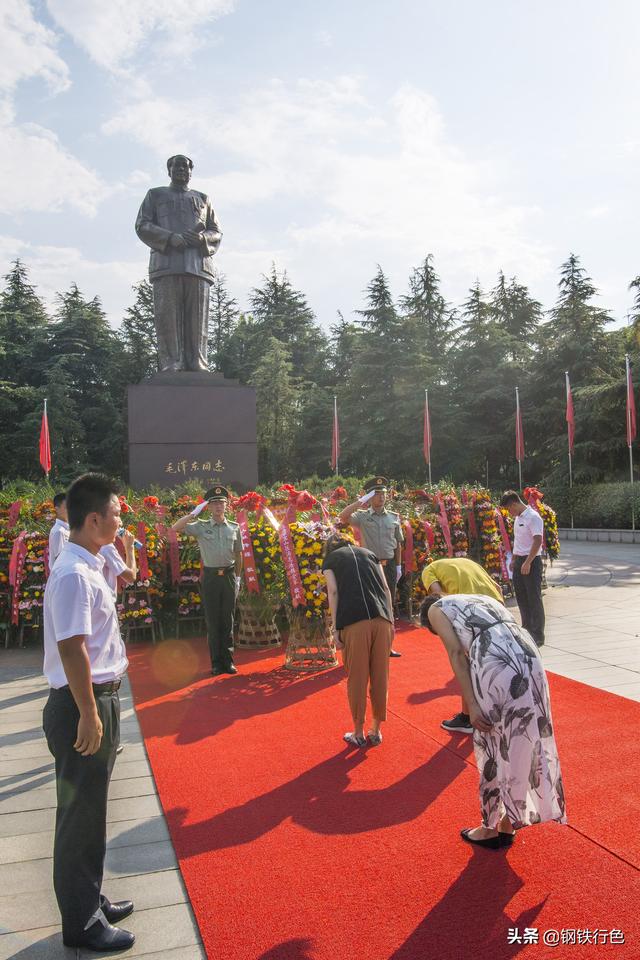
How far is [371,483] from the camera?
6.82 m

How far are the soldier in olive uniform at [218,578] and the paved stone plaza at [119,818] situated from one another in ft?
2.81

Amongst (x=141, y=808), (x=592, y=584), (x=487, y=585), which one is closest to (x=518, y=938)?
(x=487, y=585)

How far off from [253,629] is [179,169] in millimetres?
8976

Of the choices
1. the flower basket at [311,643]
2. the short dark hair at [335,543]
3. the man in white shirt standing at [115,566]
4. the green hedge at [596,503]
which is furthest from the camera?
the green hedge at [596,503]

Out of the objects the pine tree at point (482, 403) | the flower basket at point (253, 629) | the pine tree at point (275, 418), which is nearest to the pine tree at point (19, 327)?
the pine tree at point (275, 418)

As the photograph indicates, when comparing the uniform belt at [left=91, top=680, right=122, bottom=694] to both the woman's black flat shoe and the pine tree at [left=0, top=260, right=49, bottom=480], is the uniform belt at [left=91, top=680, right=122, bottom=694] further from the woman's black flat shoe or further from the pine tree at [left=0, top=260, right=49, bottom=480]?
the pine tree at [left=0, top=260, right=49, bottom=480]

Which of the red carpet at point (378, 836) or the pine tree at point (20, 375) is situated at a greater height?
the pine tree at point (20, 375)

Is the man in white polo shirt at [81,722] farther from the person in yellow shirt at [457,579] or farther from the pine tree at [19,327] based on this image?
the pine tree at [19,327]

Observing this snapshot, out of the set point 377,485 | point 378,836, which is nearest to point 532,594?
point 377,485

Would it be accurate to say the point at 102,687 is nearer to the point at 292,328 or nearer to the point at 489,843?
the point at 489,843

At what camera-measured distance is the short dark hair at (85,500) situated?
254cm

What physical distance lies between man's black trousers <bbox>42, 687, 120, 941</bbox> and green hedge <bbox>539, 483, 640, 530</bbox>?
63.0 ft

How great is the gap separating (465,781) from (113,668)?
6.96 feet

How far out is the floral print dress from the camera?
278 cm
